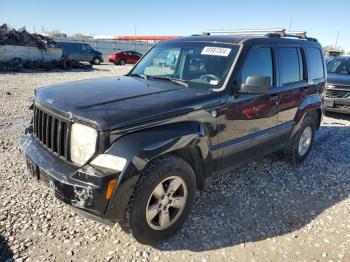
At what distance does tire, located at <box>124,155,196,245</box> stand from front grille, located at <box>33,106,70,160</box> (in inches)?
29.2

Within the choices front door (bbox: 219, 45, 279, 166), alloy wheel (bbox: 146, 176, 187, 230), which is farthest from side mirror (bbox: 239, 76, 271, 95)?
alloy wheel (bbox: 146, 176, 187, 230)

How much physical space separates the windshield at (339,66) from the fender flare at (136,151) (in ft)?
29.9

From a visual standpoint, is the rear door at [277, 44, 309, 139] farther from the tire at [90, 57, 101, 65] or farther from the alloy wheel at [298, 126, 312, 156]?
the tire at [90, 57, 101, 65]

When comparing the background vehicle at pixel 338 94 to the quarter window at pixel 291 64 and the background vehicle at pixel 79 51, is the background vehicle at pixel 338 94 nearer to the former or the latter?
the quarter window at pixel 291 64

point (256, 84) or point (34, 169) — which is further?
point (256, 84)

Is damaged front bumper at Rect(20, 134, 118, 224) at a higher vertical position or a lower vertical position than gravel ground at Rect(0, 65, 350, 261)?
higher

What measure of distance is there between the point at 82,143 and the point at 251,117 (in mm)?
2157

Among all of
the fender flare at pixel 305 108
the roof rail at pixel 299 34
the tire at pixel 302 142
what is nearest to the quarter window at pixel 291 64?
the fender flare at pixel 305 108

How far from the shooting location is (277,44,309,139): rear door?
15.0ft

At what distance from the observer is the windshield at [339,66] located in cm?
1030

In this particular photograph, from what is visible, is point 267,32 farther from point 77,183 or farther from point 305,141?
point 77,183

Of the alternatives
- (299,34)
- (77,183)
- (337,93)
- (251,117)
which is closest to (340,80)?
(337,93)

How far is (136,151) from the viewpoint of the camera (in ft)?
8.79

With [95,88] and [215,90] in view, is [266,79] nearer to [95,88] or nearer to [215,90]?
[215,90]
